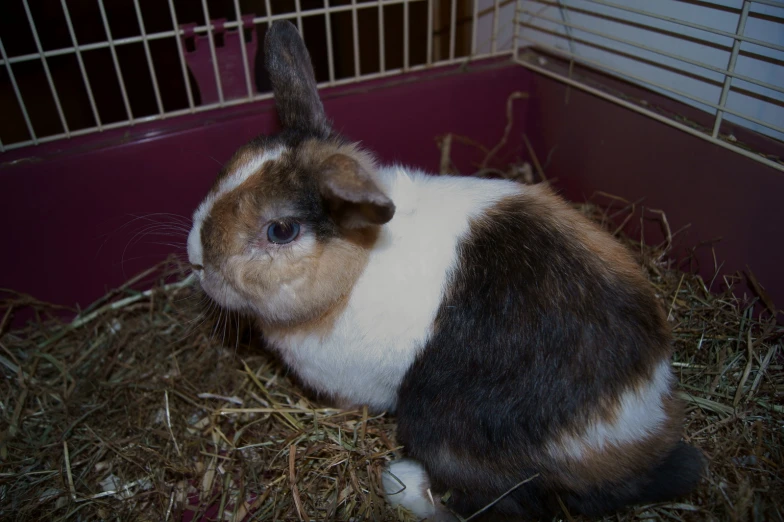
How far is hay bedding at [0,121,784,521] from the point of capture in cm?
190

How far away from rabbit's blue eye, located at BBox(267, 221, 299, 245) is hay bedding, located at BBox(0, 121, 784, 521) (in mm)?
538

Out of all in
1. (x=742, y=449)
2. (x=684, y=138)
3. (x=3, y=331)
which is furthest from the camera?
(x=3, y=331)

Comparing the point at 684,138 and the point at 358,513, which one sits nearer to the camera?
→ the point at 358,513

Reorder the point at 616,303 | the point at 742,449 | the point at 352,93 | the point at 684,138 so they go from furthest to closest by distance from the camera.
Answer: the point at 352,93 → the point at 684,138 → the point at 742,449 → the point at 616,303

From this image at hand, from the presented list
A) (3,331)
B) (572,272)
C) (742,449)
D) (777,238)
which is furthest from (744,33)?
(3,331)

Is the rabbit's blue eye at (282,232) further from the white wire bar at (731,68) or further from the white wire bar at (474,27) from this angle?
the white wire bar at (474,27)

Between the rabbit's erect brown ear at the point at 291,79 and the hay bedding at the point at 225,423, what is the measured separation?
0.70m

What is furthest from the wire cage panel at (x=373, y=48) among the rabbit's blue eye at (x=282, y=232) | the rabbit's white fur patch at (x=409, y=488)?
the rabbit's white fur patch at (x=409, y=488)

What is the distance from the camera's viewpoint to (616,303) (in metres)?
1.58

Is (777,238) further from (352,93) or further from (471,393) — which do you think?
(352,93)

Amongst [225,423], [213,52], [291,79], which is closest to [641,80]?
[291,79]

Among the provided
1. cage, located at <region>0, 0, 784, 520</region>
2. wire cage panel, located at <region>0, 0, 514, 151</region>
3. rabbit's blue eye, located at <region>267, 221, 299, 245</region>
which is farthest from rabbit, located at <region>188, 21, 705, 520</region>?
wire cage panel, located at <region>0, 0, 514, 151</region>

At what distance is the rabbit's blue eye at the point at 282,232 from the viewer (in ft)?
5.47

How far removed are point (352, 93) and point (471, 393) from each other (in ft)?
5.16
